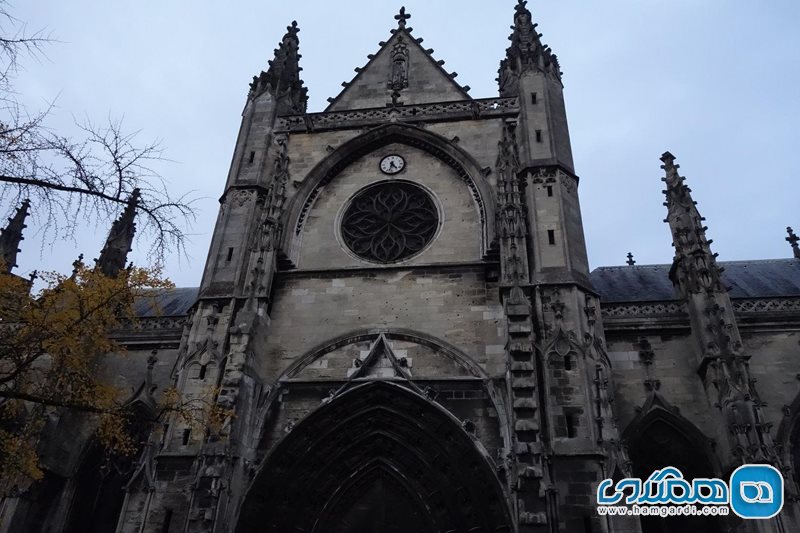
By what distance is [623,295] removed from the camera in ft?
63.4

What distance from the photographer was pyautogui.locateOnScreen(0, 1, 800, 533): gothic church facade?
12.0 meters

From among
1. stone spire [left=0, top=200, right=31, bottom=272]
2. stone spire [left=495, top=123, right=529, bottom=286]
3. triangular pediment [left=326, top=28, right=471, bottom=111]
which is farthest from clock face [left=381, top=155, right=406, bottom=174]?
stone spire [left=0, top=200, right=31, bottom=272]

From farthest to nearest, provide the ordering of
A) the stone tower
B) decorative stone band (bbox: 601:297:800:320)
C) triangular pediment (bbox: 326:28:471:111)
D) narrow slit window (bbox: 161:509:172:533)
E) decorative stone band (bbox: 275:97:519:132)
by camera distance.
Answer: triangular pediment (bbox: 326:28:471:111)
decorative stone band (bbox: 275:97:519:132)
decorative stone band (bbox: 601:297:800:320)
the stone tower
narrow slit window (bbox: 161:509:172:533)

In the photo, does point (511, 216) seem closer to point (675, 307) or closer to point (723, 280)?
point (675, 307)

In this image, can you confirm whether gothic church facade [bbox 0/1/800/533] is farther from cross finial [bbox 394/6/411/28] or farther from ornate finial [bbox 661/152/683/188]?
cross finial [bbox 394/6/411/28]

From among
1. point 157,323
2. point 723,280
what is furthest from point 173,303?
point 723,280

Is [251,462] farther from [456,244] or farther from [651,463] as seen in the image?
[651,463]

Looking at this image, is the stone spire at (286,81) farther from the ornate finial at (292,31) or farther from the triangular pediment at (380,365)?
the triangular pediment at (380,365)

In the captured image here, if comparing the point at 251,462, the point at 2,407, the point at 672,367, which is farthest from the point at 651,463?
the point at 2,407

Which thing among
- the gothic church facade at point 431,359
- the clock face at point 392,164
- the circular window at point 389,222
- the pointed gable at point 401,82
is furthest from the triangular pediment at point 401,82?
the circular window at point 389,222

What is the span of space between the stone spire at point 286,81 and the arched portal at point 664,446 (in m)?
13.2

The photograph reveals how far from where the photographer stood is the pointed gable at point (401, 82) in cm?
1973

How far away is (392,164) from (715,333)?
9.11 m

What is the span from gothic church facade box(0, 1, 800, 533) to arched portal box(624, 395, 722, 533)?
0.14 ft
